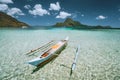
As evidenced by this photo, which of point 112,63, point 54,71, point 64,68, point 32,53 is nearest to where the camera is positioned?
point 54,71

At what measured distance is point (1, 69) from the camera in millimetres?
6906

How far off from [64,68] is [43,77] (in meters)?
1.90

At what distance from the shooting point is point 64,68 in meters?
7.25

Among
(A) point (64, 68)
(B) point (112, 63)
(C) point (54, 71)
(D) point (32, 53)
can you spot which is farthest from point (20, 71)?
(B) point (112, 63)

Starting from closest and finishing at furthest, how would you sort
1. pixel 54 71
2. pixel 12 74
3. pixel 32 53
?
pixel 12 74 → pixel 54 71 → pixel 32 53

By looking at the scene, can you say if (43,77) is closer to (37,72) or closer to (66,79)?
(37,72)

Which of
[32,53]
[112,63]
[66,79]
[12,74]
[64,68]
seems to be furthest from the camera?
[32,53]

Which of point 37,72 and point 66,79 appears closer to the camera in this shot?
point 66,79

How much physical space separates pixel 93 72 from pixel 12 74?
5.69 meters

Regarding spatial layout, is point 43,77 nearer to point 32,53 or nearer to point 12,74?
point 12,74

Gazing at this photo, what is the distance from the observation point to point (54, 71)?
677cm

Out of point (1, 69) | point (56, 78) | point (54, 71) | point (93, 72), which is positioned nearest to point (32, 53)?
point (1, 69)

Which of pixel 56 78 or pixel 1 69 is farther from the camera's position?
pixel 1 69

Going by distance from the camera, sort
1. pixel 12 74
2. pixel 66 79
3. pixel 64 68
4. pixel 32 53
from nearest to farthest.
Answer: pixel 66 79
pixel 12 74
pixel 64 68
pixel 32 53
